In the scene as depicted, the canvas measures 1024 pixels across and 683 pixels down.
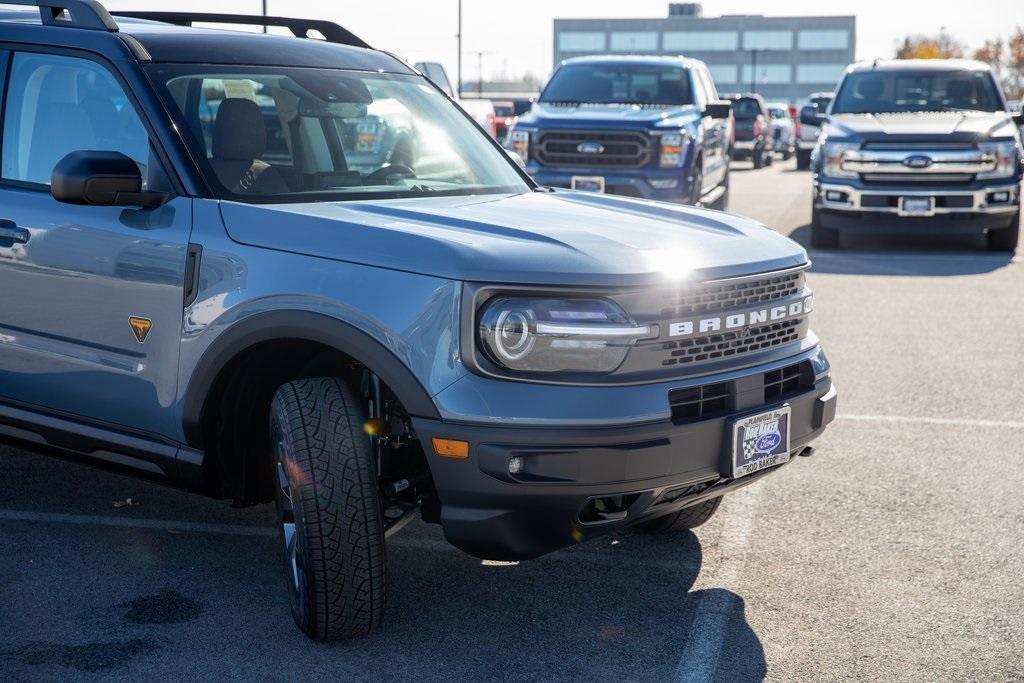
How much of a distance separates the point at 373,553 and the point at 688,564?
1.36m

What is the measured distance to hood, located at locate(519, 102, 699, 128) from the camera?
12859 mm

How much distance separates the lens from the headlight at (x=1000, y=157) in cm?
1280

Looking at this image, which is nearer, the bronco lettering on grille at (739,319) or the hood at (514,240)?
the hood at (514,240)

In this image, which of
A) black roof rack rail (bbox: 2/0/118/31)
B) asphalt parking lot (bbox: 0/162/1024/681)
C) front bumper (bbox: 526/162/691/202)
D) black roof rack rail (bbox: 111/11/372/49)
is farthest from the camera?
front bumper (bbox: 526/162/691/202)

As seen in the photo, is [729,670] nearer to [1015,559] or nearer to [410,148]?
[1015,559]

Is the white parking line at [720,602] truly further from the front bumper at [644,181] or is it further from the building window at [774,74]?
the building window at [774,74]

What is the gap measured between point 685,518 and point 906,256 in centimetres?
963

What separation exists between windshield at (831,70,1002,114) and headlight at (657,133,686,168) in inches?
92.1

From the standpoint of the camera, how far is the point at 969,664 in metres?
3.70

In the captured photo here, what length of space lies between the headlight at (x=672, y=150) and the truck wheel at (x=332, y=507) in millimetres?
9381

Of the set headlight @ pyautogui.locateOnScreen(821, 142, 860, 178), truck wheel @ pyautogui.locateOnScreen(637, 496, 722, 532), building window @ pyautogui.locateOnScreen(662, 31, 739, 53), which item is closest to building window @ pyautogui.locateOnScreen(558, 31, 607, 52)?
building window @ pyautogui.locateOnScreen(662, 31, 739, 53)

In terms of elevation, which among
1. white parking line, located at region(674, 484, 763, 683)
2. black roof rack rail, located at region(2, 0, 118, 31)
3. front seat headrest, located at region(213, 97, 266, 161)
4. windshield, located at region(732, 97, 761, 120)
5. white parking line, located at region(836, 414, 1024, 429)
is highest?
windshield, located at region(732, 97, 761, 120)

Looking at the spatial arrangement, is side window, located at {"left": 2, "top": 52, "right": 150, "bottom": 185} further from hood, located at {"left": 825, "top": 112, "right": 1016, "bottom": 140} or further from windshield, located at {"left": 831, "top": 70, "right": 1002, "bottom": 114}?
windshield, located at {"left": 831, "top": 70, "right": 1002, "bottom": 114}

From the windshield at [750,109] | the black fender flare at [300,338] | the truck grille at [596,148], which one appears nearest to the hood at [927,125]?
the truck grille at [596,148]
